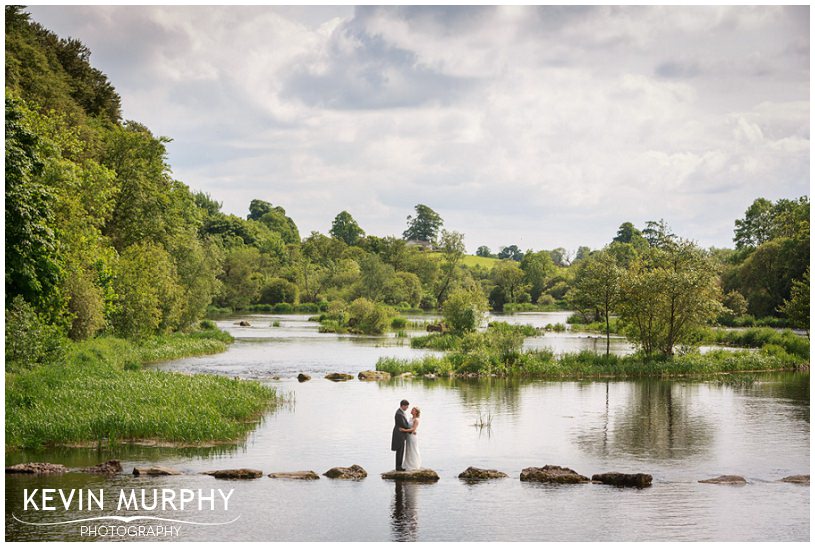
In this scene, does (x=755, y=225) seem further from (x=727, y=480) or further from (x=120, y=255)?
(x=727, y=480)

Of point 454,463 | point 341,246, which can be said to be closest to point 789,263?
point 454,463

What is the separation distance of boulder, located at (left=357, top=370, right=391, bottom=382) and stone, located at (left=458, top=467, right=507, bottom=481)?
22677 mm

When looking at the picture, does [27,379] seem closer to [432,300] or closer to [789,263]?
[789,263]

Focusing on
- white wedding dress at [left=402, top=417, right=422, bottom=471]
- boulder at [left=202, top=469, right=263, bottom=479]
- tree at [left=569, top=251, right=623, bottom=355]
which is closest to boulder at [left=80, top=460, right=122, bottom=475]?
boulder at [left=202, top=469, right=263, bottom=479]

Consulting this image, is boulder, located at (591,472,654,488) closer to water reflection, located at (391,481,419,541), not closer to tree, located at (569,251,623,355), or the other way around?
water reflection, located at (391,481,419,541)

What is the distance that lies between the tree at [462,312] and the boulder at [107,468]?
4342 centimetres

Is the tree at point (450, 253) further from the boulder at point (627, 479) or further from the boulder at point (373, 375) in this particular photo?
the boulder at point (627, 479)

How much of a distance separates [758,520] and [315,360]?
126 feet

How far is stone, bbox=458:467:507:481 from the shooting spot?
22.1 metres

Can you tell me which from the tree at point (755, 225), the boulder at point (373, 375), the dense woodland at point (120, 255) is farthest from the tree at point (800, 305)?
the tree at point (755, 225)

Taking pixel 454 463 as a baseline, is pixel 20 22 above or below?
above

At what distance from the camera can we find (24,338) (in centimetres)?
3197

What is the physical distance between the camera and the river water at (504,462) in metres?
17.5

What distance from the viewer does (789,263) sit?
3278 inches
